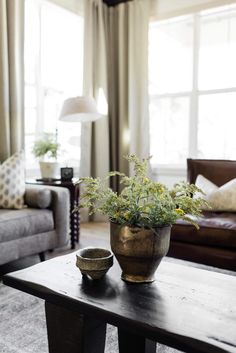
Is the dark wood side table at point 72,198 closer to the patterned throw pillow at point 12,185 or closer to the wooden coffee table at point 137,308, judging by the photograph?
the patterned throw pillow at point 12,185

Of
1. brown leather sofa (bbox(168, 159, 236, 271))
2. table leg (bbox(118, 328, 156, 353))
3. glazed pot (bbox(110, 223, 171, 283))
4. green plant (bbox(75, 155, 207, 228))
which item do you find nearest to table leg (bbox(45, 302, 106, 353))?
table leg (bbox(118, 328, 156, 353))

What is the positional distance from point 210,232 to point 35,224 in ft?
4.11

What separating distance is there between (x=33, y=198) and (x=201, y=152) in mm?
2276

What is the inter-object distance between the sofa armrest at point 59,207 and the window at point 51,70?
103 centimetres

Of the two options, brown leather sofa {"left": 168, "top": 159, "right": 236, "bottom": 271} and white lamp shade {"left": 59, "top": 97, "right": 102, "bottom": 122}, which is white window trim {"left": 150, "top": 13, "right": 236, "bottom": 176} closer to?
white lamp shade {"left": 59, "top": 97, "right": 102, "bottom": 122}

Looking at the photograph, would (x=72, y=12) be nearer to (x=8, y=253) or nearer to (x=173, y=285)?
(x=8, y=253)

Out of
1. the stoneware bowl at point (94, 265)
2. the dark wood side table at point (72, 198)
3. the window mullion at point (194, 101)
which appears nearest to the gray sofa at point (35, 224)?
the dark wood side table at point (72, 198)

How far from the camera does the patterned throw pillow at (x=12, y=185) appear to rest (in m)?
2.63

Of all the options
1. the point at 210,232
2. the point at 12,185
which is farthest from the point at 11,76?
the point at 210,232

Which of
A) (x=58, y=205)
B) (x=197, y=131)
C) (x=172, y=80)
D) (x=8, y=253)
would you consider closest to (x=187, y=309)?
(x=8, y=253)

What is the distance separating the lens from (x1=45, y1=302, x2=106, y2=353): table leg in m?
1.15

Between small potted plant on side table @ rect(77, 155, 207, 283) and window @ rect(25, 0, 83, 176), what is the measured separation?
2.58m

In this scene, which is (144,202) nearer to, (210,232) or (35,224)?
(210,232)

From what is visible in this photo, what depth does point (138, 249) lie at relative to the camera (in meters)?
1.17
